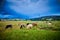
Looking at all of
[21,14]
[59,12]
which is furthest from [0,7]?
[59,12]

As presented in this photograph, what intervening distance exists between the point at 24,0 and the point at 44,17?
1.46 ft

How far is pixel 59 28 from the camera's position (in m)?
2.52

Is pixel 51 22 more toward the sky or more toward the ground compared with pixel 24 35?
more toward the sky

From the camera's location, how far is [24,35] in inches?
98.7

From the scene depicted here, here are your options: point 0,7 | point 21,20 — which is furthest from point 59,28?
point 0,7

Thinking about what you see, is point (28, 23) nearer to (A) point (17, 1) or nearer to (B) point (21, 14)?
→ (B) point (21, 14)

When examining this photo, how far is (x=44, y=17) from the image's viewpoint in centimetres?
253

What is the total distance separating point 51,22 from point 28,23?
1.26 ft

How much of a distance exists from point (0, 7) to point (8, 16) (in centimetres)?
21

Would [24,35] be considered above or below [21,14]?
below

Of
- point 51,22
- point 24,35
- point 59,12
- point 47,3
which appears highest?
point 47,3

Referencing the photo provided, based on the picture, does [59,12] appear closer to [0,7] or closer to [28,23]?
[28,23]

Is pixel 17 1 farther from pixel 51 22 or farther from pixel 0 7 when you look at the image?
pixel 51 22

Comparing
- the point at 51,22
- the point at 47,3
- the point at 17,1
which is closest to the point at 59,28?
the point at 51,22
